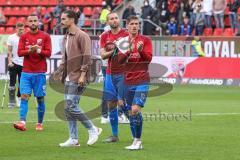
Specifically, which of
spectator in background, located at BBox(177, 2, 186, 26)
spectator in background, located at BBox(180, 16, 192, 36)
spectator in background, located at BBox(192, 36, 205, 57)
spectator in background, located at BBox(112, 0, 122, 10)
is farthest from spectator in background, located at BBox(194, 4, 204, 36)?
spectator in background, located at BBox(112, 0, 122, 10)

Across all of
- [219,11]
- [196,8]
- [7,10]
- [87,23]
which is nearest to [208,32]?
[219,11]

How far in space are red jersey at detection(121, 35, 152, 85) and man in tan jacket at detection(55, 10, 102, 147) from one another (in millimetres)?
740

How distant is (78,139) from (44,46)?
2.45 m

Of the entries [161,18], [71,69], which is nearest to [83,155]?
[71,69]

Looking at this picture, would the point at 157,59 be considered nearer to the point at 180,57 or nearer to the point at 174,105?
the point at 180,57

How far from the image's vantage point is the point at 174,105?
22031 millimetres

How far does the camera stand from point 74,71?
13.1 meters

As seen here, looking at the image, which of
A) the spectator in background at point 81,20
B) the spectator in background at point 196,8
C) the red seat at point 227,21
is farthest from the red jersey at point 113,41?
the spectator in background at point 81,20

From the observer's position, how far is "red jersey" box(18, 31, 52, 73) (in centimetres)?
1550

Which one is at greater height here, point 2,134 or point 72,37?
point 72,37

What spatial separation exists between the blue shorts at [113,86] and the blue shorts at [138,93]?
858mm

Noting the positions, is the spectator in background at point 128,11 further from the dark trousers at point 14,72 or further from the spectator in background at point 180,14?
the dark trousers at point 14,72

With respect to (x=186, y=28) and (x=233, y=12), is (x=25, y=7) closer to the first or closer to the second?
(x=186, y=28)

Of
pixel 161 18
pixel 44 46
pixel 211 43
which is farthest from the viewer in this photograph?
pixel 161 18
